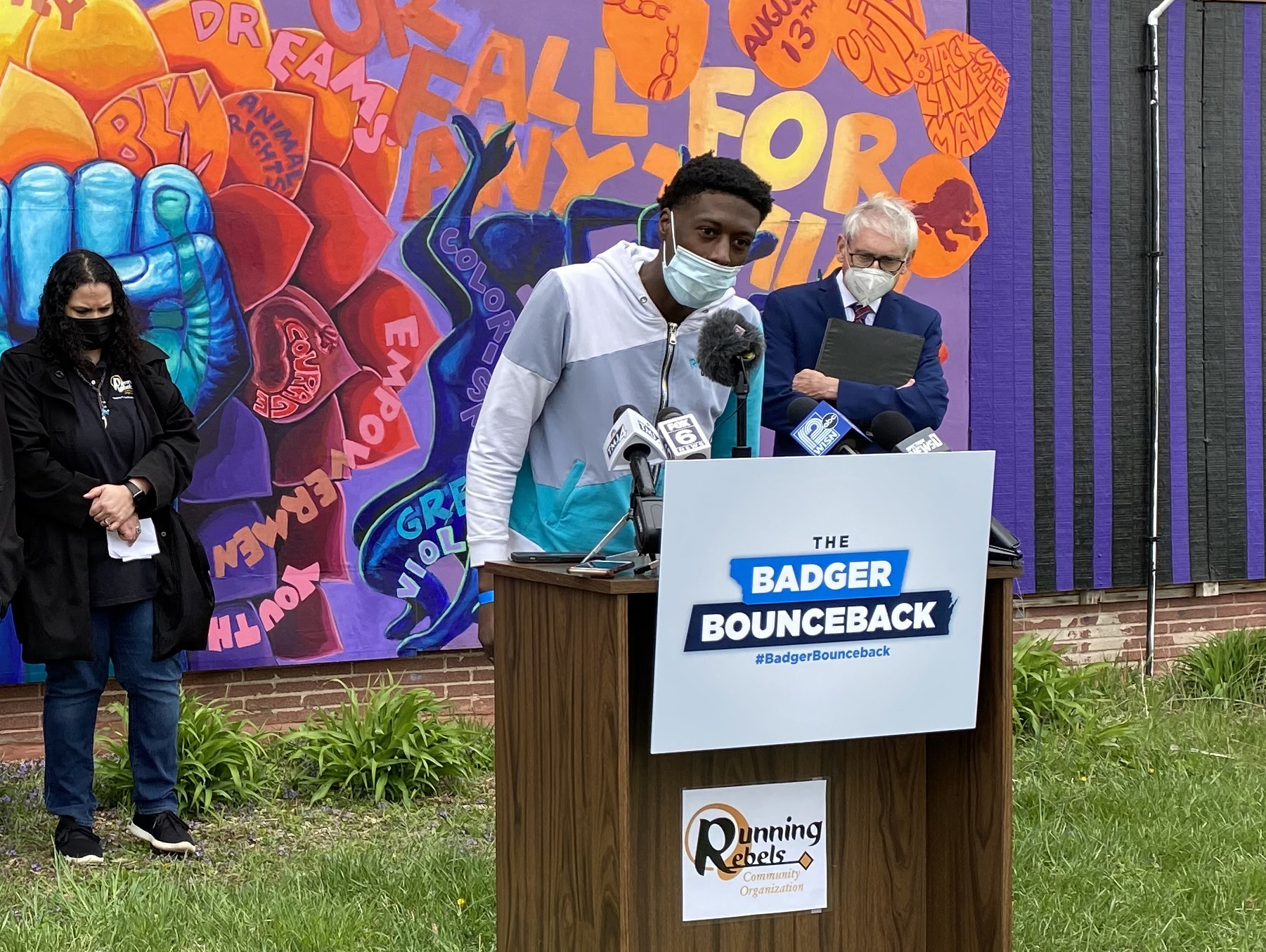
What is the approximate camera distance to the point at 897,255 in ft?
16.0

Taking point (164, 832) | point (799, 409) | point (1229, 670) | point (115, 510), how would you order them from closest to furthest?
point (799, 409), point (115, 510), point (164, 832), point (1229, 670)

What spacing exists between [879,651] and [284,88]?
468cm

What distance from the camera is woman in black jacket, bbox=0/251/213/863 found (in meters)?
5.23

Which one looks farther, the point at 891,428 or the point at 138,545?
the point at 138,545

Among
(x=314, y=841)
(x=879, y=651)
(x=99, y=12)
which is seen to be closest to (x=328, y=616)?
(x=314, y=841)

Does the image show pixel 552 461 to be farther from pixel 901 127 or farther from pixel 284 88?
pixel 901 127

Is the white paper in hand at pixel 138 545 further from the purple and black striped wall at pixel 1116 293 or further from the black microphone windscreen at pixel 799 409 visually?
the purple and black striped wall at pixel 1116 293

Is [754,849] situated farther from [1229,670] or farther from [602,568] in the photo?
[1229,670]

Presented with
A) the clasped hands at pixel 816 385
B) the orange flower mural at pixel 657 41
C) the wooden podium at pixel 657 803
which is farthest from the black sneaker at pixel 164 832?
the orange flower mural at pixel 657 41

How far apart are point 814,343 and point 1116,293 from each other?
369 centimetres

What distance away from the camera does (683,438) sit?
112 inches

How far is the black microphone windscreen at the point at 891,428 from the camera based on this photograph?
3.16 metres

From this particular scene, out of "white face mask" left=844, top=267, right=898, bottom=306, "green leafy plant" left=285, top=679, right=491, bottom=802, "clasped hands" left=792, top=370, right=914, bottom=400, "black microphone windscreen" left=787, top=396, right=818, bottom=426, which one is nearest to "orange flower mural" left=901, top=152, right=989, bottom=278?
"white face mask" left=844, top=267, right=898, bottom=306

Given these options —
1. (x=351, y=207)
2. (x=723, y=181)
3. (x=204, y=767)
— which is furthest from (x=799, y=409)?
(x=351, y=207)
